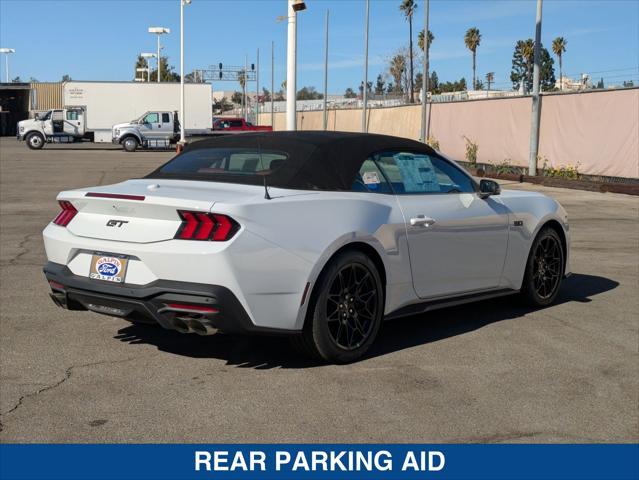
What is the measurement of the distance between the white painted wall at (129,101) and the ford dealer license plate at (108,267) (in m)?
48.2

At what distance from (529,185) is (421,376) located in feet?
67.7

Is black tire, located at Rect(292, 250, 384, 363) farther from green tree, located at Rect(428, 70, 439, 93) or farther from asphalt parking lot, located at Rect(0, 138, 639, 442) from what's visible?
green tree, located at Rect(428, 70, 439, 93)

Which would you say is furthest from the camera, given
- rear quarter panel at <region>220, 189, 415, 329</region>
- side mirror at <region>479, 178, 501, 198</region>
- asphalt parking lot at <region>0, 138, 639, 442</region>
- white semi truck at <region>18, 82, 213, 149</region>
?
white semi truck at <region>18, 82, 213, 149</region>

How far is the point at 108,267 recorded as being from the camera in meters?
5.06

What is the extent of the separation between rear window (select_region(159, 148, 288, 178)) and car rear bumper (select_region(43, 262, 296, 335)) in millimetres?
1084

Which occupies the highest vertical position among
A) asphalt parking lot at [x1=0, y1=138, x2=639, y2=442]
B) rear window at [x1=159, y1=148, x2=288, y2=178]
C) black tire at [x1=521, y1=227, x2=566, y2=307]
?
rear window at [x1=159, y1=148, x2=288, y2=178]

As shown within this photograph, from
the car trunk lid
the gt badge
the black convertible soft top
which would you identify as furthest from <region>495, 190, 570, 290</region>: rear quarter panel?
the gt badge

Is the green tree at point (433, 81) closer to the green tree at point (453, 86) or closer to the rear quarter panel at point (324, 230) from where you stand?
the green tree at point (453, 86)

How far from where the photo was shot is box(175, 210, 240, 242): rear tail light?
4.77 metres

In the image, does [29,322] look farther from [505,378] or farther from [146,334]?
[505,378]

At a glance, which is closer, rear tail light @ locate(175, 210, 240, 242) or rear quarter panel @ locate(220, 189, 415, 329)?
rear tail light @ locate(175, 210, 240, 242)

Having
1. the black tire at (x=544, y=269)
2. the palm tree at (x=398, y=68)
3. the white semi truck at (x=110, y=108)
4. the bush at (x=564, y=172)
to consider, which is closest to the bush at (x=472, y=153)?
the bush at (x=564, y=172)

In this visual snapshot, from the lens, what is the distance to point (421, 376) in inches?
206

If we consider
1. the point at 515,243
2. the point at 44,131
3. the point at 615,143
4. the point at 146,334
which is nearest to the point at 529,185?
the point at 615,143
